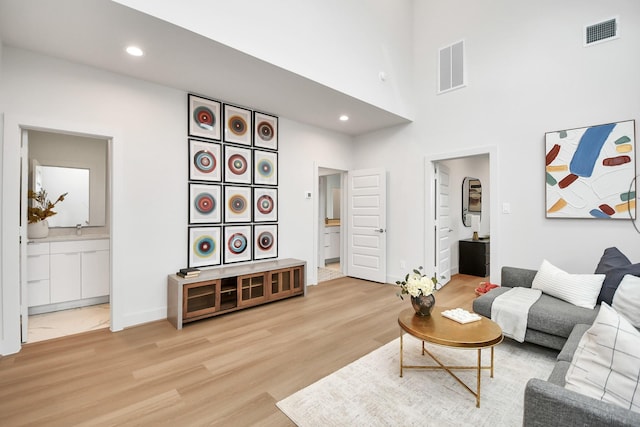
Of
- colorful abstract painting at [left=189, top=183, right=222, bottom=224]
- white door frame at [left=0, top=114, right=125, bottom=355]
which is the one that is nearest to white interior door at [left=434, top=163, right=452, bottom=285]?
colorful abstract painting at [left=189, top=183, right=222, bottom=224]

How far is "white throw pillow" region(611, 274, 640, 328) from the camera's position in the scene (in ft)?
7.04

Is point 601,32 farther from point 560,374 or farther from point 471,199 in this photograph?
point 560,374

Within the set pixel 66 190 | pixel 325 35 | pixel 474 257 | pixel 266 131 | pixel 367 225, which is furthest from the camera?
pixel 474 257

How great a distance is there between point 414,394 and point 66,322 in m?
3.80

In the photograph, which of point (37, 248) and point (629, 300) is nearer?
point (629, 300)

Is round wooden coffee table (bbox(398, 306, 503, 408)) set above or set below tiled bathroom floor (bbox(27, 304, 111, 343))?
above

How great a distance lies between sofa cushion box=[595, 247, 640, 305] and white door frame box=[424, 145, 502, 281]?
117 cm

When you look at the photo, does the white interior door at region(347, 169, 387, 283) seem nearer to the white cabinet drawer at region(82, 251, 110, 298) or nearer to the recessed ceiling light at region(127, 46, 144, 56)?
the recessed ceiling light at region(127, 46, 144, 56)

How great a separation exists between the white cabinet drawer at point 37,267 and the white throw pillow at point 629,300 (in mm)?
5723

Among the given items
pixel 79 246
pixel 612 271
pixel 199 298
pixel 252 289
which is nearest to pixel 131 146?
pixel 79 246

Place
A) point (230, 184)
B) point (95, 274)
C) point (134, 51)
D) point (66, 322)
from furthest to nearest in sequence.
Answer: point (230, 184)
point (95, 274)
point (66, 322)
point (134, 51)

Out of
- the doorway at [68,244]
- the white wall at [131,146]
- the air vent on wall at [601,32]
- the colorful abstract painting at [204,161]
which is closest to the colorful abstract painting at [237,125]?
the colorful abstract painting at [204,161]

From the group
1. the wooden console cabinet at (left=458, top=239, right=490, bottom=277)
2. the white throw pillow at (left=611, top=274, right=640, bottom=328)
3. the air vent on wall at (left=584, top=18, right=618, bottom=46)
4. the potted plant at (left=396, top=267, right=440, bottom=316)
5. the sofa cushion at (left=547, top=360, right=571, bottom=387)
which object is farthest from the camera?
the wooden console cabinet at (left=458, top=239, right=490, bottom=277)

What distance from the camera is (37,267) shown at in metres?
3.54
